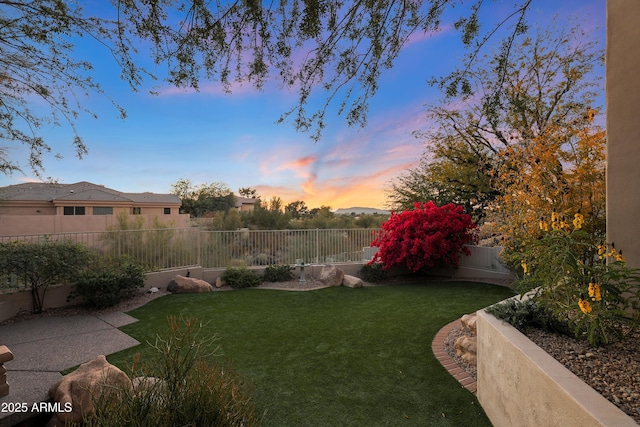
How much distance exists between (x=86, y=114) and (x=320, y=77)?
321 cm

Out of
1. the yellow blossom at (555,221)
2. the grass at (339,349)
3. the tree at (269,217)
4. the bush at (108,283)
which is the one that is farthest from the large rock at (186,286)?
the yellow blossom at (555,221)

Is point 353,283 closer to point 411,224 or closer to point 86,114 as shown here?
point 411,224

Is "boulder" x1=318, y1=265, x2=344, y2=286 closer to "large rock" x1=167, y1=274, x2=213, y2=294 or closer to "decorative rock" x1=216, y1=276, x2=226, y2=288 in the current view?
"decorative rock" x1=216, y1=276, x2=226, y2=288

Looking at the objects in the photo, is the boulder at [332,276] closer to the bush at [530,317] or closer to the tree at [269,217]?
the bush at [530,317]

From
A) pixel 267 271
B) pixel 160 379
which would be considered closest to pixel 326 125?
pixel 160 379

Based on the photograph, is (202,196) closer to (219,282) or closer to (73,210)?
(73,210)

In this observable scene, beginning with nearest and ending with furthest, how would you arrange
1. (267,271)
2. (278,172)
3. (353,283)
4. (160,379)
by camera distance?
(160,379), (353,283), (267,271), (278,172)

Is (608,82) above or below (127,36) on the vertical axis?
below

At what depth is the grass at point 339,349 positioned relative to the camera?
9.10ft

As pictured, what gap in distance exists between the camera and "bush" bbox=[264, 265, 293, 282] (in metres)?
8.74

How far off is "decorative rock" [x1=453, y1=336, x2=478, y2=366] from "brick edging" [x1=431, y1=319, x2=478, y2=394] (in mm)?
152

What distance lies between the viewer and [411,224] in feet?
28.9

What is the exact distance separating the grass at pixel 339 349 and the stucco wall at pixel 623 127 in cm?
256

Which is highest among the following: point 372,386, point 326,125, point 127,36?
point 127,36
